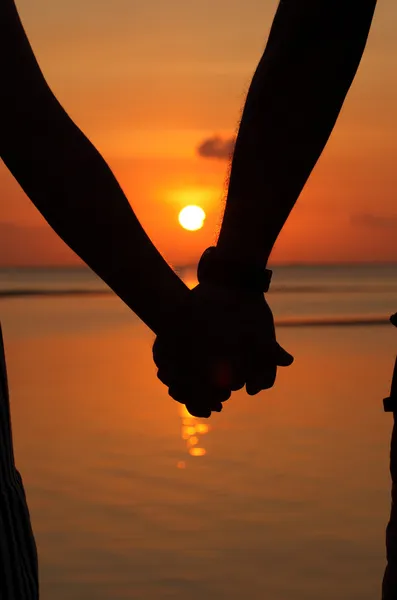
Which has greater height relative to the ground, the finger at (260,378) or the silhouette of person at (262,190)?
the silhouette of person at (262,190)

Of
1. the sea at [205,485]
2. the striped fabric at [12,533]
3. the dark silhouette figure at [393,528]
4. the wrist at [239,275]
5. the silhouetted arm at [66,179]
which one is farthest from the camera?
the sea at [205,485]

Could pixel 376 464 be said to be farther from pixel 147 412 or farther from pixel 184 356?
pixel 184 356

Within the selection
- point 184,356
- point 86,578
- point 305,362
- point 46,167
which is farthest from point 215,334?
point 305,362

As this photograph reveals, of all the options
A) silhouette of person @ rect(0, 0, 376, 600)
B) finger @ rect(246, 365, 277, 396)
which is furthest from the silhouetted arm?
finger @ rect(246, 365, 277, 396)

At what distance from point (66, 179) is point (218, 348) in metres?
0.43

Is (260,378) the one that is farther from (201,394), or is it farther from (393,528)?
(393,528)

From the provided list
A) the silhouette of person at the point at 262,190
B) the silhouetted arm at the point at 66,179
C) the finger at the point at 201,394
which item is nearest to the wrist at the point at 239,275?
the silhouette of person at the point at 262,190

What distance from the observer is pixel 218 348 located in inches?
88.4

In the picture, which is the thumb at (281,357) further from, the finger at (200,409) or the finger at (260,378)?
the finger at (200,409)

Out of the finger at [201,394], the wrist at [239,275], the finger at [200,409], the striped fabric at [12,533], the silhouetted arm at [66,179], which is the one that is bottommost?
the striped fabric at [12,533]

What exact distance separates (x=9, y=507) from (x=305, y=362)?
12.3 metres

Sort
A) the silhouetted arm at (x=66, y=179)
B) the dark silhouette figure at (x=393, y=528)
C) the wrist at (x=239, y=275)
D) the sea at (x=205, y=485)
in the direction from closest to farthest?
the silhouetted arm at (x=66, y=179), the wrist at (x=239, y=275), the dark silhouette figure at (x=393, y=528), the sea at (x=205, y=485)

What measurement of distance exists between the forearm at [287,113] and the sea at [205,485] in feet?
9.82

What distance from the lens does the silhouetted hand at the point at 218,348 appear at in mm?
2227
